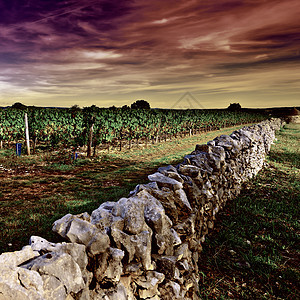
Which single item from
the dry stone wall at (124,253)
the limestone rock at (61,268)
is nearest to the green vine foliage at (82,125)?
the dry stone wall at (124,253)

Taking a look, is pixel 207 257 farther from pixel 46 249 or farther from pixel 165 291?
pixel 46 249

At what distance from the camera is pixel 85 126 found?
18422 mm

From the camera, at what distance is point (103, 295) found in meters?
2.28

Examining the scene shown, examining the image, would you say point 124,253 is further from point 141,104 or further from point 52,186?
point 141,104

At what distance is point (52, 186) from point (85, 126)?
354 inches

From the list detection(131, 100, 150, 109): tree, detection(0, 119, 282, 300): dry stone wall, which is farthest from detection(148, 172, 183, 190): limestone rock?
detection(131, 100, 150, 109): tree

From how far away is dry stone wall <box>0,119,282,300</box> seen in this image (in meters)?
1.83

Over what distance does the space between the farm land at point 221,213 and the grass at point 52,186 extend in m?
0.03

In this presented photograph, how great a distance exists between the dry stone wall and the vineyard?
46.4ft

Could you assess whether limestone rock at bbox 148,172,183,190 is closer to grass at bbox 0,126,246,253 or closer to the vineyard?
grass at bbox 0,126,246,253

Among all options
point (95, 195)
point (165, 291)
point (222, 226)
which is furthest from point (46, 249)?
point (95, 195)

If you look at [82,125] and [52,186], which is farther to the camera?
[82,125]

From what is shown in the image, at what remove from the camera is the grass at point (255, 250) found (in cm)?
393

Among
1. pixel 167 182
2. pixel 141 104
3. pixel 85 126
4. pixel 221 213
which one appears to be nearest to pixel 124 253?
pixel 167 182
